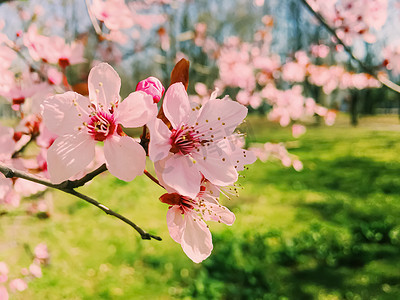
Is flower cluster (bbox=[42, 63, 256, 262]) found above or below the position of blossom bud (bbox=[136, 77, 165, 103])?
below

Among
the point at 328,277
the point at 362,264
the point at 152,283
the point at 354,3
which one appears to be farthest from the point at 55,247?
the point at 354,3

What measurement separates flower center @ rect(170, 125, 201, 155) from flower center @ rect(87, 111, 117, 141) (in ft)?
0.35

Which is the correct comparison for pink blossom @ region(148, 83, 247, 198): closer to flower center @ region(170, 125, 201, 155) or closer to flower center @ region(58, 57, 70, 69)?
flower center @ region(170, 125, 201, 155)

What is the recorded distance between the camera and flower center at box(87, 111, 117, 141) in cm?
62

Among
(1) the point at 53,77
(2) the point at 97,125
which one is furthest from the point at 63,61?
(2) the point at 97,125

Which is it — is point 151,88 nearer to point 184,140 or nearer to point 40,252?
point 184,140

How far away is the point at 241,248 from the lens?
388 centimetres

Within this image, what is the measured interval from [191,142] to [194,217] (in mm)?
149

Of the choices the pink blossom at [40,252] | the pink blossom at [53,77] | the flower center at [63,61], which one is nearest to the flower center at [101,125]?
the flower center at [63,61]

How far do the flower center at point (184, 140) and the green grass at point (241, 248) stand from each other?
42.0 inches

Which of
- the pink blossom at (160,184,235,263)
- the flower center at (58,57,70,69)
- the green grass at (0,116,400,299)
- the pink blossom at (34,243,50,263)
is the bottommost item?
the green grass at (0,116,400,299)

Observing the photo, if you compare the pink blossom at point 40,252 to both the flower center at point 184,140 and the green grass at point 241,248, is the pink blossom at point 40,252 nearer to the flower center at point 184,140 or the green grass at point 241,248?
the green grass at point 241,248

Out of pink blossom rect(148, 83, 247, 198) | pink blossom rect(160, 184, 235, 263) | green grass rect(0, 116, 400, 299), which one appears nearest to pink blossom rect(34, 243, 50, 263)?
green grass rect(0, 116, 400, 299)

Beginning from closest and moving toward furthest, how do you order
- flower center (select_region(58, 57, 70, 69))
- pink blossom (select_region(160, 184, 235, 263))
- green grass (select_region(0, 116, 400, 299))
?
pink blossom (select_region(160, 184, 235, 263)) < flower center (select_region(58, 57, 70, 69)) < green grass (select_region(0, 116, 400, 299))
